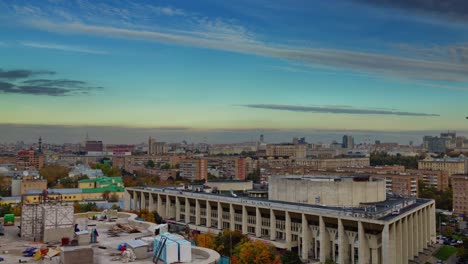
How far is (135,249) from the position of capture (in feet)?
59.5

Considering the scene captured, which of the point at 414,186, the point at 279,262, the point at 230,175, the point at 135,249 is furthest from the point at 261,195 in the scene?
the point at 230,175

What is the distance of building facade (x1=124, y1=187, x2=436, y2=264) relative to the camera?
111ft

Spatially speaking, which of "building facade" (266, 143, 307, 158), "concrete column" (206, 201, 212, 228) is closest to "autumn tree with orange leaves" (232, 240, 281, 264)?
"concrete column" (206, 201, 212, 228)

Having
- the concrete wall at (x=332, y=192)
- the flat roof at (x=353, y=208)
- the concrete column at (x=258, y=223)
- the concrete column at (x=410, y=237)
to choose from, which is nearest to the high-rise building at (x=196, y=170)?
the flat roof at (x=353, y=208)

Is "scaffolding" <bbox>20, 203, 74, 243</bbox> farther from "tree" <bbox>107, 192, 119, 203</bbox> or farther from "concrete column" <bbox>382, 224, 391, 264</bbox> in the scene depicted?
"tree" <bbox>107, 192, 119, 203</bbox>

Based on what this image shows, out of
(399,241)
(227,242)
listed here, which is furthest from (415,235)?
(227,242)

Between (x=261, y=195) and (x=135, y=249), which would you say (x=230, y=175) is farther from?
(x=135, y=249)

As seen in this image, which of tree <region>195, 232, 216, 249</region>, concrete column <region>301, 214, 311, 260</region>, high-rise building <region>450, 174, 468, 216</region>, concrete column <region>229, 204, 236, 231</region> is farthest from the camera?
high-rise building <region>450, 174, 468, 216</region>

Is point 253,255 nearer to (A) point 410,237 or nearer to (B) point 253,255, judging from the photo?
(B) point 253,255

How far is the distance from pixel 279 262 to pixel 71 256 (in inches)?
663

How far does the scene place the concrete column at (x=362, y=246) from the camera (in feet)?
111

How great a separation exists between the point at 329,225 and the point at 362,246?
3.26m

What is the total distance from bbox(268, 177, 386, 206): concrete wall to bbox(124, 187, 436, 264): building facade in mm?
1317

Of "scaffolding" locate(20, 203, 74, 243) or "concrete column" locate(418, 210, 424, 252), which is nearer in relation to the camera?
"scaffolding" locate(20, 203, 74, 243)
